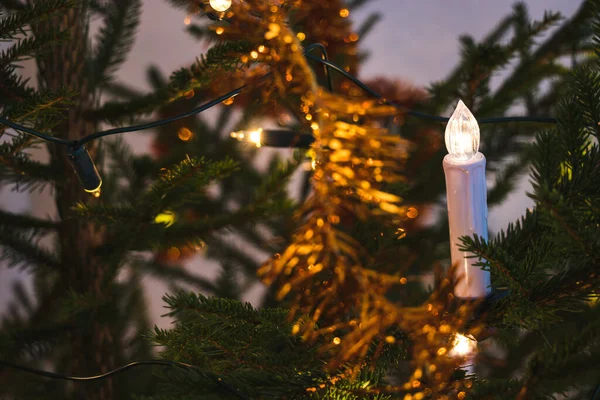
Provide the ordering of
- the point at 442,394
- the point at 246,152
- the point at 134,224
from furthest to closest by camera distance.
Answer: the point at 246,152, the point at 134,224, the point at 442,394

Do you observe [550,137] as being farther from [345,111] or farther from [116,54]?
[116,54]

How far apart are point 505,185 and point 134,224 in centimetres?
45

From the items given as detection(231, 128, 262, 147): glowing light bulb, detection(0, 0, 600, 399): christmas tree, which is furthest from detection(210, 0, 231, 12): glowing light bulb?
detection(231, 128, 262, 147): glowing light bulb

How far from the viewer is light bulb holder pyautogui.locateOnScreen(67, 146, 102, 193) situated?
0.44m

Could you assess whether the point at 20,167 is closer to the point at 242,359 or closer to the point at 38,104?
the point at 38,104

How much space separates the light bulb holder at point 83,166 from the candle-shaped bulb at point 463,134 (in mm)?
278

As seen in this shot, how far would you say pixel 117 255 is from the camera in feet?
1.95

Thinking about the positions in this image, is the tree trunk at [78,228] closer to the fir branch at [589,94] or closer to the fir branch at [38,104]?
the fir branch at [38,104]

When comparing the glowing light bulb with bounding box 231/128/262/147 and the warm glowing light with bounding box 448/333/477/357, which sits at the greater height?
the glowing light bulb with bounding box 231/128/262/147

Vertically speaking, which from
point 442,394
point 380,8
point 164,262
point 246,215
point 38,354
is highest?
point 380,8

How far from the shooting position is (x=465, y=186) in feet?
1.23

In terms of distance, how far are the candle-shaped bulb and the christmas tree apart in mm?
46

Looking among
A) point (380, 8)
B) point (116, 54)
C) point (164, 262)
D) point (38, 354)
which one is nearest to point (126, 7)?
point (116, 54)

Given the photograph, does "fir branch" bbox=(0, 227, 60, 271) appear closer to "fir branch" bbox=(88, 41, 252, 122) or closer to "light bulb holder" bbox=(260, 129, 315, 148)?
"fir branch" bbox=(88, 41, 252, 122)
